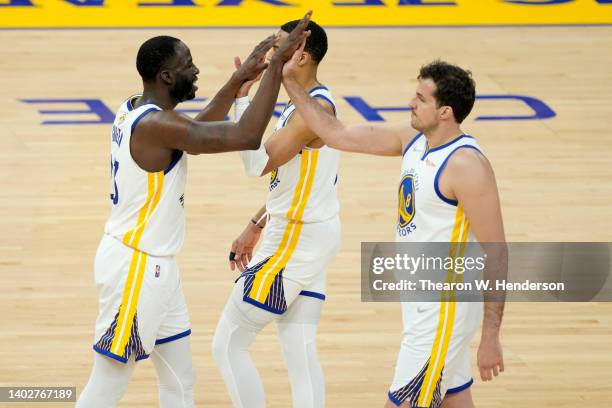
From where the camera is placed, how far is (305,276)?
4906 mm

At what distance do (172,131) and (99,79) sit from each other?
7494 mm

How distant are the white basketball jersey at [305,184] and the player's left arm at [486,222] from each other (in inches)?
33.8

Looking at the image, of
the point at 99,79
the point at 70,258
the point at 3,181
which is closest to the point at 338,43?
the point at 99,79

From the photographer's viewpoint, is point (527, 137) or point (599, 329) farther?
point (527, 137)

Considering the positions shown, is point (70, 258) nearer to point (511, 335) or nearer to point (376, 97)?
point (511, 335)

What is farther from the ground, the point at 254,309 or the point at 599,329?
the point at 254,309

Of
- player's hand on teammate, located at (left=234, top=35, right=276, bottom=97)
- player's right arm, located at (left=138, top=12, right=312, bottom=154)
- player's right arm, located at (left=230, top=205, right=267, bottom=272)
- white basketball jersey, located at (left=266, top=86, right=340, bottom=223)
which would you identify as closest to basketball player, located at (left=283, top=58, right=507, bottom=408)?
player's hand on teammate, located at (left=234, top=35, right=276, bottom=97)

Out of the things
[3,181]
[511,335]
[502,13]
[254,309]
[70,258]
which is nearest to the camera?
[254,309]

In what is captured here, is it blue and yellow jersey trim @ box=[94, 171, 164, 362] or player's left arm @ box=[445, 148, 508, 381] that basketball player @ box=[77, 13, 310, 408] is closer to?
blue and yellow jersey trim @ box=[94, 171, 164, 362]

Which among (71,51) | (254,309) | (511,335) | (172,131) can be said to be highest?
(172,131)

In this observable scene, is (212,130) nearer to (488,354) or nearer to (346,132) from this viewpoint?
(346,132)

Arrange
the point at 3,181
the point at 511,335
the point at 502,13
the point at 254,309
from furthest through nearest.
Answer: the point at 502,13, the point at 3,181, the point at 511,335, the point at 254,309

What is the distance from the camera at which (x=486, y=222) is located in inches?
160

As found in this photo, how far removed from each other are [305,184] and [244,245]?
0.59 metres
